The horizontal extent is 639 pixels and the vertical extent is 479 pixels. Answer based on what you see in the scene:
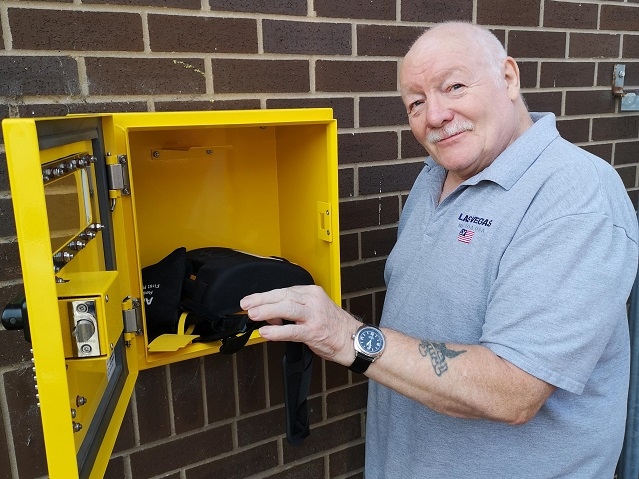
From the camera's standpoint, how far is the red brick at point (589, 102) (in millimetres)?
2682

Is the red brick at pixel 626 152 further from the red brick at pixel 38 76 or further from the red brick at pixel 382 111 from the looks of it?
the red brick at pixel 38 76

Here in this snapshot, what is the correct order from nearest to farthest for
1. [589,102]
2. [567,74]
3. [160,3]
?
[160,3], [567,74], [589,102]

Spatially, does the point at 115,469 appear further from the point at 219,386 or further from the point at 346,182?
the point at 346,182

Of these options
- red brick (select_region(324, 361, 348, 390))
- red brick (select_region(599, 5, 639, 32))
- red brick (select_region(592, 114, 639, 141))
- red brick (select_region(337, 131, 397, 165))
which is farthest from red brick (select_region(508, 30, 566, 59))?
red brick (select_region(324, 361, 348, 390))

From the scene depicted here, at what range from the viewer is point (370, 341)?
4.16 ft

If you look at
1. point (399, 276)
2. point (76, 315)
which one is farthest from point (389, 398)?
point (76, 315)

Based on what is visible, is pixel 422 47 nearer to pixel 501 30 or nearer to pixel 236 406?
pixel 501 30

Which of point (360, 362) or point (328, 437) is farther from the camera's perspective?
point (328, 437)

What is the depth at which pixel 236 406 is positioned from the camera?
209 centimetres

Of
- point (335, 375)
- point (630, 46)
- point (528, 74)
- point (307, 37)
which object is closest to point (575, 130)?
point (528, 74)

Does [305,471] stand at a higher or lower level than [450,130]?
lower

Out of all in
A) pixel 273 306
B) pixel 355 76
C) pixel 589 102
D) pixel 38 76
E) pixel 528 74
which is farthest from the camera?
pixel 589 102

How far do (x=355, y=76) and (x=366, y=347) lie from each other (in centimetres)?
117

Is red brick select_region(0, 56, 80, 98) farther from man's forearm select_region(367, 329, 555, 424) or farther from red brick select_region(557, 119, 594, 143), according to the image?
red brick select_region(557, 119, 594, 143)
